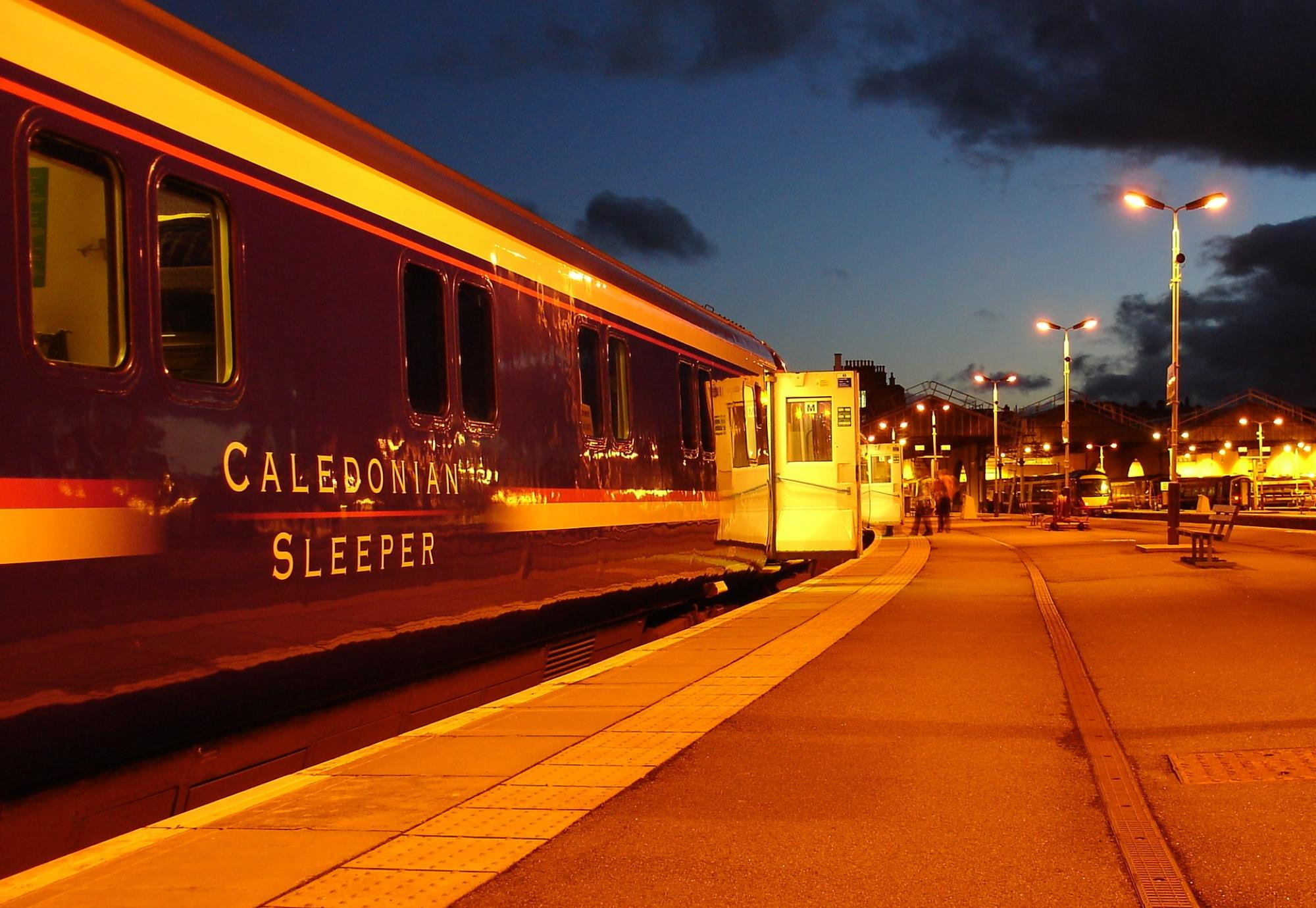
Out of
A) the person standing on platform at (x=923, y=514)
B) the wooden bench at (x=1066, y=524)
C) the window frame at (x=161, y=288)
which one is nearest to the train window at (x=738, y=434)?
the window frame at (x=161, y=288)

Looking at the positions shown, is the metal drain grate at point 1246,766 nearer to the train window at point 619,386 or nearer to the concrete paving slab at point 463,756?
the concrete paving slab at point 463,756

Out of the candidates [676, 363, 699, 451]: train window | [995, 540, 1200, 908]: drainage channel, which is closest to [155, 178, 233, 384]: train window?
[995, 540, 1200, 908]: drainage channel

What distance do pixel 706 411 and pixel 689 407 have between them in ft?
2.20

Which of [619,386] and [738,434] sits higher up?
[619,386]

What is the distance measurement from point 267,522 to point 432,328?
220 centimetres

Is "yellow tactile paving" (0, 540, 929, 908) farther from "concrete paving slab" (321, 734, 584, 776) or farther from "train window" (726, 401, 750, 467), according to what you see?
"train window" (726, 401, 750, 467)

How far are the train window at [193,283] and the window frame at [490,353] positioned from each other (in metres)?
2.21

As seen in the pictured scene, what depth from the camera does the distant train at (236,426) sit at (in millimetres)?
4812

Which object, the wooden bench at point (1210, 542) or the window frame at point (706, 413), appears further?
the wooden bench at point (1210, 542)

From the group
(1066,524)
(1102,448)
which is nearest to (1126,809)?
(1066,524)

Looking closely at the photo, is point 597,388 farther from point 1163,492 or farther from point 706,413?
point 1163,492

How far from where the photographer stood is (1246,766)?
6395mm

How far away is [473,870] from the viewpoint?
4.77 m

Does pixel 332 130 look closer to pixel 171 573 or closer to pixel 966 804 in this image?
pixel 171 573
